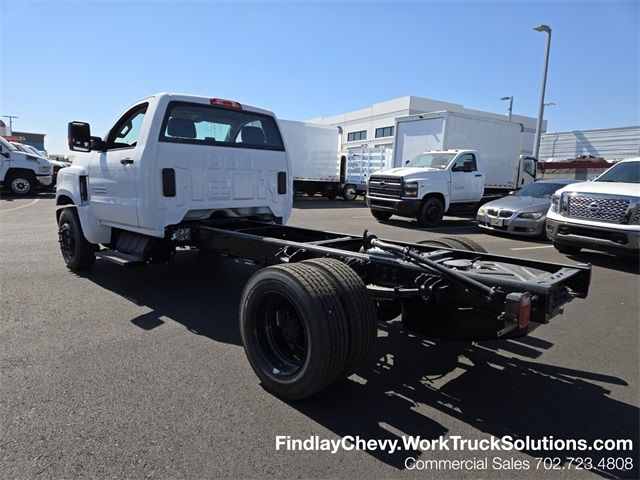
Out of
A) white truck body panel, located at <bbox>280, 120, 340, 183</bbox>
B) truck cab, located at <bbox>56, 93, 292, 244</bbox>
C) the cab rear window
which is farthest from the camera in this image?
white truck body panel, located at <bbox>280, 120, 340, 183</bbox>

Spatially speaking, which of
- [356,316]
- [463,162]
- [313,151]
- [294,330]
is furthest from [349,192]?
[356,316]

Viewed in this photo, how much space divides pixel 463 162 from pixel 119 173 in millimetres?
11022

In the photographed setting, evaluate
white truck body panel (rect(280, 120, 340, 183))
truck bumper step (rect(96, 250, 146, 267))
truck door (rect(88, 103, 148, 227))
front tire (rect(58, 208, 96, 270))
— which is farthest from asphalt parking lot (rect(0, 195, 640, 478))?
white truck body panel (rect(280, 120, 340, 183))

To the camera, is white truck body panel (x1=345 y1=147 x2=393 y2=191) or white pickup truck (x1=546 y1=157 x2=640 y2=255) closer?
white pickup truck (x1=546 y1=157 x2=640 y2=255)

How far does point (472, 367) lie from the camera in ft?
11.4

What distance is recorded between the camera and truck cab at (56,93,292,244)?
4664 millimetres

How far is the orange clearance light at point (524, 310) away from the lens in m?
2.39

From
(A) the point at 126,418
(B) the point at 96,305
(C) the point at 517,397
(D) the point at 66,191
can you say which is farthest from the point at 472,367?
(D) the point at 66,191

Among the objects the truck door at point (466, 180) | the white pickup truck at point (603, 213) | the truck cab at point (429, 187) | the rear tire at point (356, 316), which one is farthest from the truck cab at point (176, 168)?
the truck door at point (466, 180)

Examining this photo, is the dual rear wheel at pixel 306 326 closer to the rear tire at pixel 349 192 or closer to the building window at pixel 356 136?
the rear tire at pixel 349 192

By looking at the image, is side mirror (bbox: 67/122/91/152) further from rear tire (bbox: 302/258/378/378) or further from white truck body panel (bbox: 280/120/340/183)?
white truck body panel (bbox: 280/120/340/183)

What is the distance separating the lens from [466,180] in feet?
44.2

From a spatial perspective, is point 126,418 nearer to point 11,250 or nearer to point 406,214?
point 11,250

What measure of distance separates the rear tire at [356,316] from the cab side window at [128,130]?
11.0 ft
